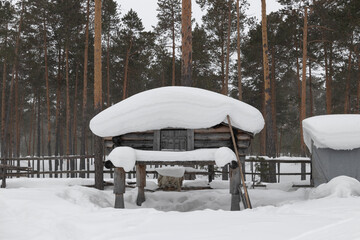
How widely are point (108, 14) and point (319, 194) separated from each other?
19.9 meters

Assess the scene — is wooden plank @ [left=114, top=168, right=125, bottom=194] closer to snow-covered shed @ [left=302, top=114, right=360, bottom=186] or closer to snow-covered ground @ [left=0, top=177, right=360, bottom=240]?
snow-covered ground @ [left=0, top=177, right=360, bottom=240]

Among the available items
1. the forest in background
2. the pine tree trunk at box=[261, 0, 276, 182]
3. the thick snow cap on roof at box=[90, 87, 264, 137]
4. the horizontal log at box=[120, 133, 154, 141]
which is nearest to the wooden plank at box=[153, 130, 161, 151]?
the horizontal log at box=[120, 133, 154, 141]

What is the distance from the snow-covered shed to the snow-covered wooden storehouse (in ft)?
7.45

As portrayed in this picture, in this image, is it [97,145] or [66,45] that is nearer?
[97,145]

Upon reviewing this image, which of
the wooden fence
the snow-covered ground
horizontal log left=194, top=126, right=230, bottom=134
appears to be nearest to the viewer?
the snow-covered ground

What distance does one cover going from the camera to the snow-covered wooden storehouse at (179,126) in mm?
6723

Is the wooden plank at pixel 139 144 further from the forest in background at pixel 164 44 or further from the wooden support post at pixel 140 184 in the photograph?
the forest in background at pixel 164 44

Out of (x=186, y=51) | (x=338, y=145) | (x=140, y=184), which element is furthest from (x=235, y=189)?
(x=186, y=51)

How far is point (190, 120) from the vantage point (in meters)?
6.87

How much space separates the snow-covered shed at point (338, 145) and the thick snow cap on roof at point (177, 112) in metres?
2.44

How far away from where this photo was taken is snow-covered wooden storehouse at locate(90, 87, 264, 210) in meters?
6.72

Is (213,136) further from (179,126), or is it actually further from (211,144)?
(179,126)

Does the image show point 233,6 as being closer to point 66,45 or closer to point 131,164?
point 66,45

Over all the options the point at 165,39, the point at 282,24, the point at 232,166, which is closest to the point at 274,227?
the point at 232,166
